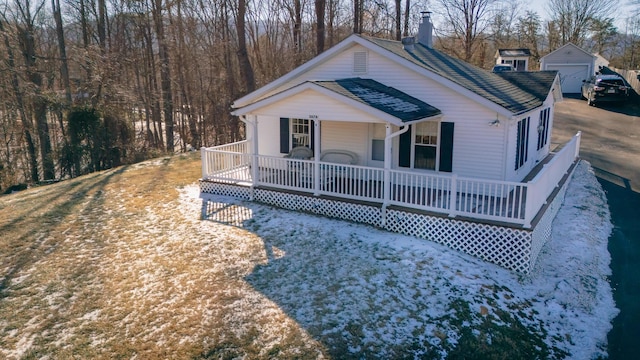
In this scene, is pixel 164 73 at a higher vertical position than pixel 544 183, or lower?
higher

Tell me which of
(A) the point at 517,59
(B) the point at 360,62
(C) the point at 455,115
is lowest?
(C) the point at 455,115

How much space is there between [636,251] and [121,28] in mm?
28925

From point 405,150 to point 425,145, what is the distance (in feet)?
1.87

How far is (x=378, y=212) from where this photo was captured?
37.2ft

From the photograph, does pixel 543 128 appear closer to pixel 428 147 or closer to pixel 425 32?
pixel 425 32

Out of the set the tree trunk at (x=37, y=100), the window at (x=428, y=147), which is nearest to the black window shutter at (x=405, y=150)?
the window at (x=428, y=147)

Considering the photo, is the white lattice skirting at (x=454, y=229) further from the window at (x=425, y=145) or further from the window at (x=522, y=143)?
the window at (x=425, y=145)

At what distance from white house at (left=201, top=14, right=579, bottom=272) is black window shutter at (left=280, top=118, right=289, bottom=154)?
0.15ft

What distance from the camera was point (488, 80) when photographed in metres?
15.1

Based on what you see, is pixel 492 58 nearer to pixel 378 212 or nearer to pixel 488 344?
pixel 378 212

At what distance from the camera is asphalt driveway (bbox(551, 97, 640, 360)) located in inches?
336

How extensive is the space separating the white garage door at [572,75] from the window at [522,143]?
1103 inches

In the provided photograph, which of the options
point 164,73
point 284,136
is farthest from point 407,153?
point 164,73

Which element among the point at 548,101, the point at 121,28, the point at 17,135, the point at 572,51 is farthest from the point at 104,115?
the point at 572,51
